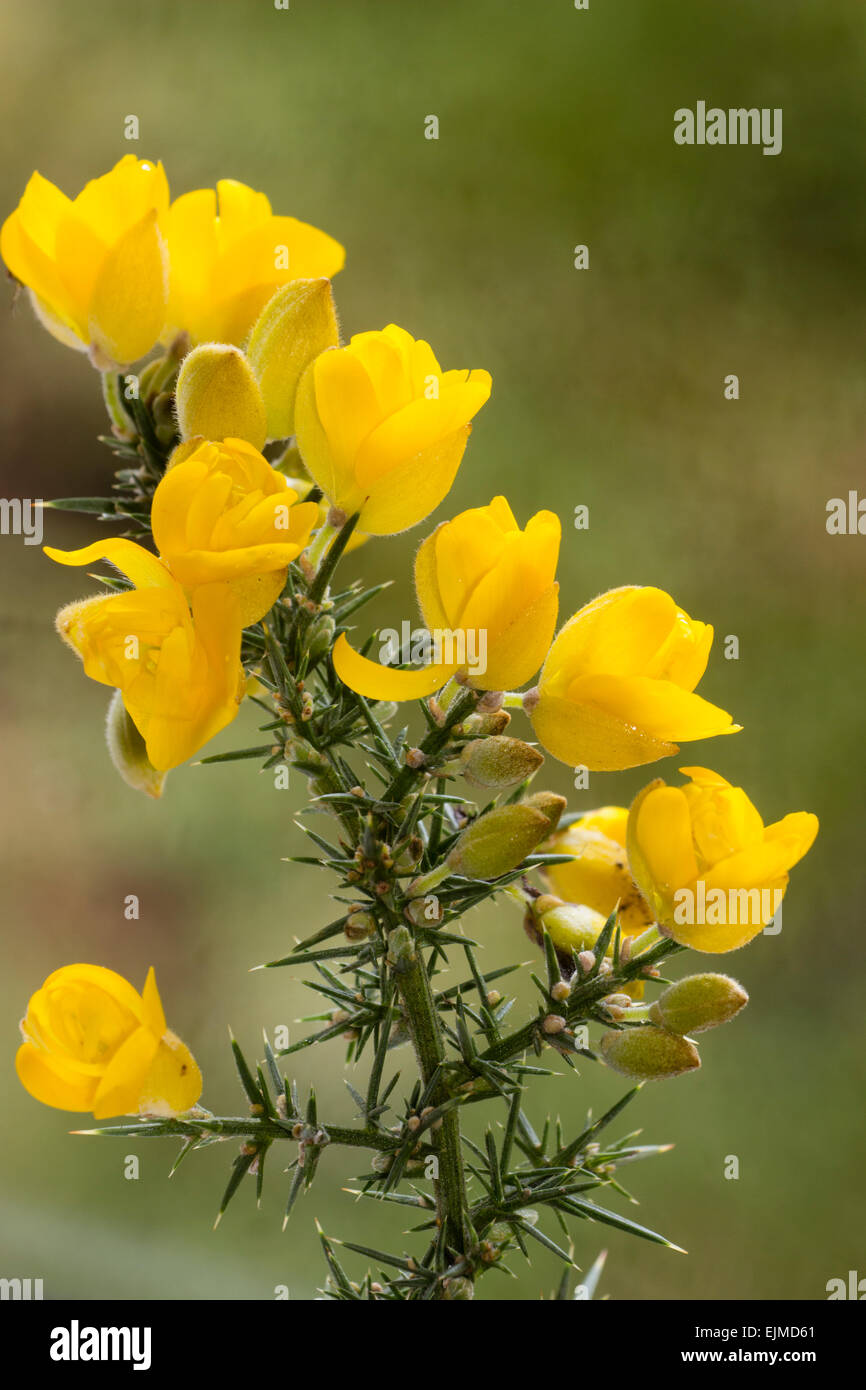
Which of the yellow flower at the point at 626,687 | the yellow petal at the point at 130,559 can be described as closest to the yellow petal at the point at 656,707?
the yellow flower at the point at 626,687

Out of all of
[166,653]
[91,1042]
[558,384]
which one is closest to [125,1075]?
[91,1042]

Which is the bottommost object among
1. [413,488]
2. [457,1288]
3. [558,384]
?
[457,1288]

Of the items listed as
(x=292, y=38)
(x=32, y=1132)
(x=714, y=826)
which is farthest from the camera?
(x=292, y=38)

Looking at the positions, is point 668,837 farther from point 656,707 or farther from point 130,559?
point 130,559

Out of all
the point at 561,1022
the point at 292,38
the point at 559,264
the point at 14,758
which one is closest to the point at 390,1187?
the point at 561,1022

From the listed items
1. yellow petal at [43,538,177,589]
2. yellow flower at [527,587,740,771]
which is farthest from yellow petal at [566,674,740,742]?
yellow petal at [43,538,177,589]
